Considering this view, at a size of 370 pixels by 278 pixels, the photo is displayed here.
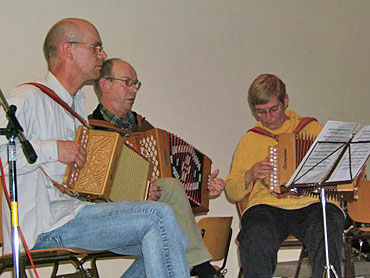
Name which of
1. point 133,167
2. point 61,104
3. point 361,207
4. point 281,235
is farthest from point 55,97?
point 361,207

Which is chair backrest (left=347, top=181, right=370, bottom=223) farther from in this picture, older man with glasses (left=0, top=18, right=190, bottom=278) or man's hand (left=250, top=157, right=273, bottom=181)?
older man with glasses (left=0, top=18, right=190, bottom=278)

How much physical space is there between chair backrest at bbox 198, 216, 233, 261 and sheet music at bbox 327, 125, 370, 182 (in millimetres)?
970

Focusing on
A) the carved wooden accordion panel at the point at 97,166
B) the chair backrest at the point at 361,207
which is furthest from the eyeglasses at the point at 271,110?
the carved wooden accordion panel at the point at 97,166

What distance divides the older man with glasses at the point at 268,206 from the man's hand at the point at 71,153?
1202mm

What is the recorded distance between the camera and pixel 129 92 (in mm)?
3744

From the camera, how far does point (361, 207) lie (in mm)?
3871

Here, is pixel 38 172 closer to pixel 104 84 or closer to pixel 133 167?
pixel 133 167

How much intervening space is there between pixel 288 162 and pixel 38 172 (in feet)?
4.47

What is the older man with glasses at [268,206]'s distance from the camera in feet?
11.3

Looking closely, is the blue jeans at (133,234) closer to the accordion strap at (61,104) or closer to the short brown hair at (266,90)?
the accordion strap at (61,104)

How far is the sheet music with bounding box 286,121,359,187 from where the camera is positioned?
3047mm

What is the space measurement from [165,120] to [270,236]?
140cm

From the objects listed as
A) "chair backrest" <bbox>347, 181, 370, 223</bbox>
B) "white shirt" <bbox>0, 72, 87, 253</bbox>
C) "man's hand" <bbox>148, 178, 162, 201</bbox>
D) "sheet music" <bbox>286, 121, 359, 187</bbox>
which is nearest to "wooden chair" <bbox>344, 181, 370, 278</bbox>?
"chair backrest" <bbox>347, 181, 370, 223</bbox>

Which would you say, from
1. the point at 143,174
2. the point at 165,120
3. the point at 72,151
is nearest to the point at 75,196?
the point at 72,151
